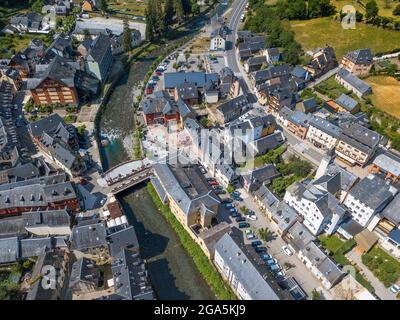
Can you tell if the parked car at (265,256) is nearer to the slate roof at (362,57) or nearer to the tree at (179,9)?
the slate roof at (362,57)

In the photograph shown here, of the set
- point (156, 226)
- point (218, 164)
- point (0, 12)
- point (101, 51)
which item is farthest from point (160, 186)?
point (0, 12)

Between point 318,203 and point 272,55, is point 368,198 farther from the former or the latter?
point 272,55

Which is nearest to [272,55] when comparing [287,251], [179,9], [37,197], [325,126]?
[325,126]

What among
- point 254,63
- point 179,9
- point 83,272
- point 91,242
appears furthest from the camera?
point 179,9

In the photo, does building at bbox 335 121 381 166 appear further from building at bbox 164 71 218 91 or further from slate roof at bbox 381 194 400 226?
building at bbox 164 71 218 91

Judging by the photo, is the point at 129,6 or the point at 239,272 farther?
the point at 129,6

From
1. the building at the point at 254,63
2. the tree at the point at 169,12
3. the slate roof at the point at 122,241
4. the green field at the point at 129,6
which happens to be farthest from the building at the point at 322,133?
the green field at the point at 129,6

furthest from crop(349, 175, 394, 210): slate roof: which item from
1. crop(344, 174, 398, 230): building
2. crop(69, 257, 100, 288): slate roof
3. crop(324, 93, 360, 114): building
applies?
crop(69, 257, 100, 288): slate roof
